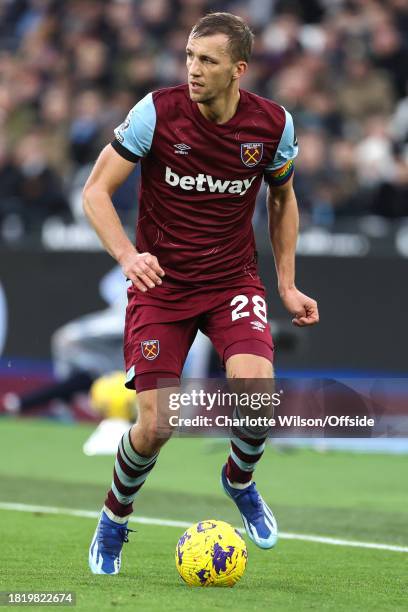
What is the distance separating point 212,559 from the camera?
252 inches

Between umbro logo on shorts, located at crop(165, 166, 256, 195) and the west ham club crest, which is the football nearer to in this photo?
umbro logo on shorts, located at crop(165, 166, 256, 195)

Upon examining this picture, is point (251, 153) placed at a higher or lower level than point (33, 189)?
lower

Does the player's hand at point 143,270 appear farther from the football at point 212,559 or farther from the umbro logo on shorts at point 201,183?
the football at point 212,559

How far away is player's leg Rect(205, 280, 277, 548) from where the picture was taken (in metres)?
6.59

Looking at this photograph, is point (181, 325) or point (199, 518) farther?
point (199, 518)

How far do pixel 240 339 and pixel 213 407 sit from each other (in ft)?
1.64

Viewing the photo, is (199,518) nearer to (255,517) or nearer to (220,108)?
(255,517)

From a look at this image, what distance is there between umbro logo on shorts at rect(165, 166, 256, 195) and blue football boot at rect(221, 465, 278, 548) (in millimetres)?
1523

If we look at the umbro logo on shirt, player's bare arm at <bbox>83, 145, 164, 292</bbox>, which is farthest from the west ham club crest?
player's bare arm at <bbox>83, 145, 164, 292</bbox>

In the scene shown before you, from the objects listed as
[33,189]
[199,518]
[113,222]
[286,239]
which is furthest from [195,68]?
[33,189]

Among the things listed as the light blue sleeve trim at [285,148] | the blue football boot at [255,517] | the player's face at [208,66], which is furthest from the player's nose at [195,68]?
the blue football boot at [255,517]

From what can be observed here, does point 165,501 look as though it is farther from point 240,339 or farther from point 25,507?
point 240,339

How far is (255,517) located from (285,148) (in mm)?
1869

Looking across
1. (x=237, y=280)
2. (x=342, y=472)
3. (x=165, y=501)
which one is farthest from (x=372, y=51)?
(x=237, y=280)
